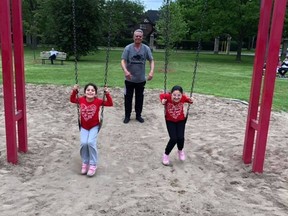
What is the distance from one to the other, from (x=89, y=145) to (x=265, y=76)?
224 cm

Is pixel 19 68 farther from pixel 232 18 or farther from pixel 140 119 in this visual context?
pixel 232 18

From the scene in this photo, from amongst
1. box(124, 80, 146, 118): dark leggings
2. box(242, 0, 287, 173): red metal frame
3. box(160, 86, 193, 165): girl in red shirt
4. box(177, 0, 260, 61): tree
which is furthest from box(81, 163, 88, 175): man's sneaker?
box(177, 0, 260, 61): tree

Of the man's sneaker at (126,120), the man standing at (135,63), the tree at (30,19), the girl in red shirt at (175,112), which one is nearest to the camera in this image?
the girl in red shirt at (175,112)

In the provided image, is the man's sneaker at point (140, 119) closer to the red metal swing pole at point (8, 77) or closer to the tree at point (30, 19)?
the red metal swing pole at point (8, 77)

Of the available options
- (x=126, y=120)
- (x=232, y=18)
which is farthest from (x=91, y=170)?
(x=232, y=18)

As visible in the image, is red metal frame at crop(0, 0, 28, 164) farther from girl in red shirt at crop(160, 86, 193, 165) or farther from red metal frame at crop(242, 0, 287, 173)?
red metal frame at crop(242, 0, 287, 173)

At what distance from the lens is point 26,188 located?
3807 millimetres

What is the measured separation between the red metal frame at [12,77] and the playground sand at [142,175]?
0.26 m

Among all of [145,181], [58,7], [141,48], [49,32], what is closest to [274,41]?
[145,181]

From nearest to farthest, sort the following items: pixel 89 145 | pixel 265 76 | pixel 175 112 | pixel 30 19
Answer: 1. pixel 89 145
2. pixel 265 76
3. pixel 175 112
4. pixel 30 19

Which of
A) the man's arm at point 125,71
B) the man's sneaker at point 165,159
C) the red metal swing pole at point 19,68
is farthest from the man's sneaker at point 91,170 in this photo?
the man's arm at point 125,71

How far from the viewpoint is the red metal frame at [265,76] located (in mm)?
4076

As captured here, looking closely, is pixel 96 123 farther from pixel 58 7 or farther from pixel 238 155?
pixel 58 7

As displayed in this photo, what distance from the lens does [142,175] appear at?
4.34 metres
